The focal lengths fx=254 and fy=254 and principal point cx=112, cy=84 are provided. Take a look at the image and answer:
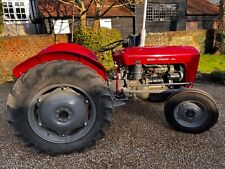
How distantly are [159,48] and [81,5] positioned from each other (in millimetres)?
7605

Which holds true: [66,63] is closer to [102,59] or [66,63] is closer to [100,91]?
[100,91]

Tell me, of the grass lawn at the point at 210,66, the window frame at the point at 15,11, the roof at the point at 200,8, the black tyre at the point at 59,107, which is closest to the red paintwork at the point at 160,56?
the black tyre at the point at 59,107

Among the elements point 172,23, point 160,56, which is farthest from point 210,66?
point 172,23

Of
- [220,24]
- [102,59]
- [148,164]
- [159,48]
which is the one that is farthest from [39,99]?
[220,24]

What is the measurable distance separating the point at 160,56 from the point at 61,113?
164 cm

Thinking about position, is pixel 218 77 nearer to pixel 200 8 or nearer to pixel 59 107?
pixel 59 107

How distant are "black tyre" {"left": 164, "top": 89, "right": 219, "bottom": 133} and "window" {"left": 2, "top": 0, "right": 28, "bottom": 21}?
18.3 metres

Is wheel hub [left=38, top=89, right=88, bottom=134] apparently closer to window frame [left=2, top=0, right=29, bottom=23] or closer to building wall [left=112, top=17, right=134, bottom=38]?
building wall [left=112, top=17, right=134, bottom=38]

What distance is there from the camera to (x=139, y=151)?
321cm

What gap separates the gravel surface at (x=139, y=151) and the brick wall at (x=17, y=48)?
501 centimetres

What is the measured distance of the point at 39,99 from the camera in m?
3.11

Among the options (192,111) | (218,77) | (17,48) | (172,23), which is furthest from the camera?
(172,23)

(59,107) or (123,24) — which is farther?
(123,24)

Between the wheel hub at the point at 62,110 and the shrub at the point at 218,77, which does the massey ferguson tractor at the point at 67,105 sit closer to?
the wheel hub at the point at 62,110
